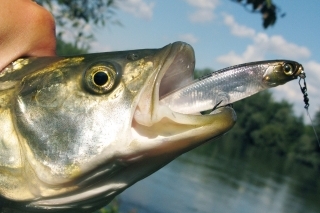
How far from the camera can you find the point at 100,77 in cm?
216

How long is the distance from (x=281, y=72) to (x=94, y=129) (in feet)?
2.75

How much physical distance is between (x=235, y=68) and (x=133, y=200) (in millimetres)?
17497

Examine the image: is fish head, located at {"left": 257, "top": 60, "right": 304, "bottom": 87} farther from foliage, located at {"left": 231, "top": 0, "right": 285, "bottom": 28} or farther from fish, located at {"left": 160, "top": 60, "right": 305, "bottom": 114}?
foliage, located at {"left": 231, "top": 0, "right": 285, "bottom": 28}

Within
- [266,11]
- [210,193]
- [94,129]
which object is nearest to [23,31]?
[94,129]

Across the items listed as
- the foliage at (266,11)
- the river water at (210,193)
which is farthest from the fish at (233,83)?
the river water at (210,193)

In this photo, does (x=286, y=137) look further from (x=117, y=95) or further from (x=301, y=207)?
(x=117, y=95)

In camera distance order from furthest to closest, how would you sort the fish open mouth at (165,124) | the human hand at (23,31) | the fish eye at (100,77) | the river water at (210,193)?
1. the river water at (210,193)
2. the human hand at (23,31)
3. the fish eye at (100,77)
4. the fish open mouth at (165,124)

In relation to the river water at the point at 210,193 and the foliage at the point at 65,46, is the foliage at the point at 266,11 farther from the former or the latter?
the river water at the point at 210,193

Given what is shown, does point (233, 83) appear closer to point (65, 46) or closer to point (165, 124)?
point (165, 124)

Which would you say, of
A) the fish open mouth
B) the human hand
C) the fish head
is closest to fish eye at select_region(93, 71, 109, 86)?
the fish open mouth

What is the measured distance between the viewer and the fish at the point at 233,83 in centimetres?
212

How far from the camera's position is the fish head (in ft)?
6.98

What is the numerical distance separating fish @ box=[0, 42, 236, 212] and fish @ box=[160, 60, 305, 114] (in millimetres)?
65

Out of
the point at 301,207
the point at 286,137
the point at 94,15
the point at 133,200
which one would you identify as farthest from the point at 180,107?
the point at 286,137
